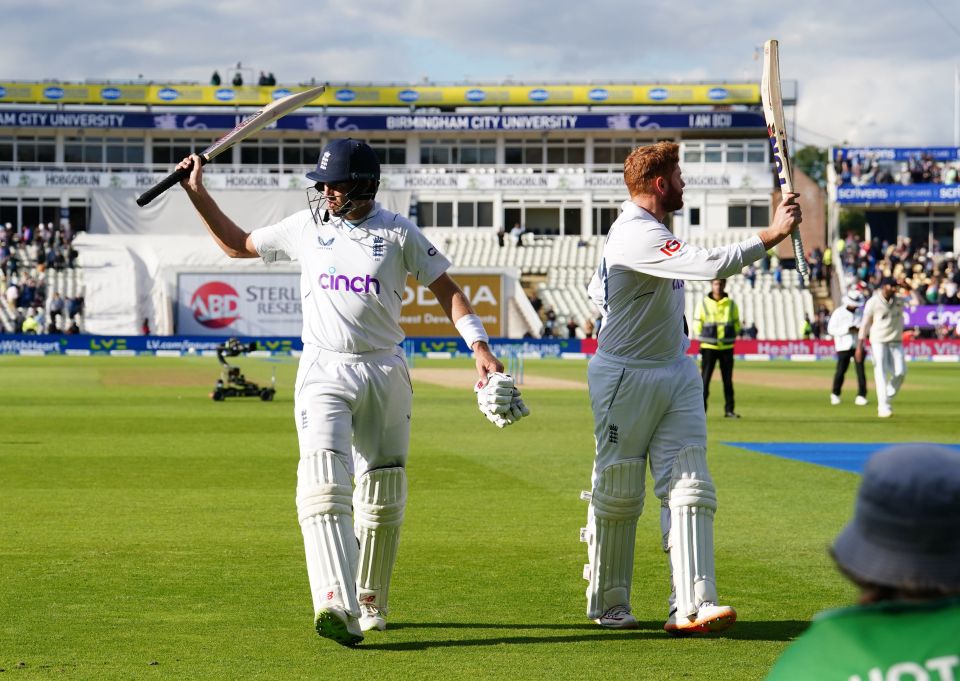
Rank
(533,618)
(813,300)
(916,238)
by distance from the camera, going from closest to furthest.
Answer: (533,618)
(813,300)
(916,238)

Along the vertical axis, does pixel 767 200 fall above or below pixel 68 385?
above

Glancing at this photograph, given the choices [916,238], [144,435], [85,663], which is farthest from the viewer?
[916,238]

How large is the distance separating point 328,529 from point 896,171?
213 feet

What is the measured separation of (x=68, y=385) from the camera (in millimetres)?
29266

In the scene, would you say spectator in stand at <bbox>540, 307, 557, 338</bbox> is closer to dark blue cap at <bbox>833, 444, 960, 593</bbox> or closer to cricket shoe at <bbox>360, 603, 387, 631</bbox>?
cricket shoe at <bbox>360, 603, 387, 631</bbox>

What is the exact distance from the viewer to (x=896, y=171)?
67.5m

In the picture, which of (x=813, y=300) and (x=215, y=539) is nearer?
(x=215, y=539)

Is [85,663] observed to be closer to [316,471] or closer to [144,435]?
[316,471]

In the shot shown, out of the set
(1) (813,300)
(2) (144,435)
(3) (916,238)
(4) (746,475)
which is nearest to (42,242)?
(1) (813,300)

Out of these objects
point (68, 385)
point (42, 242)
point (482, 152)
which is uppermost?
point (482, 152)

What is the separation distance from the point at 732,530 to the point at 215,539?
352cm

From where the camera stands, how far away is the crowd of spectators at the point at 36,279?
174ft

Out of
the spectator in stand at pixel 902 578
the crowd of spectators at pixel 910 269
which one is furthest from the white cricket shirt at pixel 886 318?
the crowd of spectators at pixel 910 269

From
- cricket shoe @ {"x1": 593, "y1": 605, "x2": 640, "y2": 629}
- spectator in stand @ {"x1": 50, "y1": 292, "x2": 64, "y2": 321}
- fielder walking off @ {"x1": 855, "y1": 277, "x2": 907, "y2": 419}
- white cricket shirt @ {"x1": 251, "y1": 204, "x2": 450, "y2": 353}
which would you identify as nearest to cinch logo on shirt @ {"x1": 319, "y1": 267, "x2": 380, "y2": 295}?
white cricket shirt @ {"x1": 251, "y1": 204, "x2": 450, "y2": 353}
